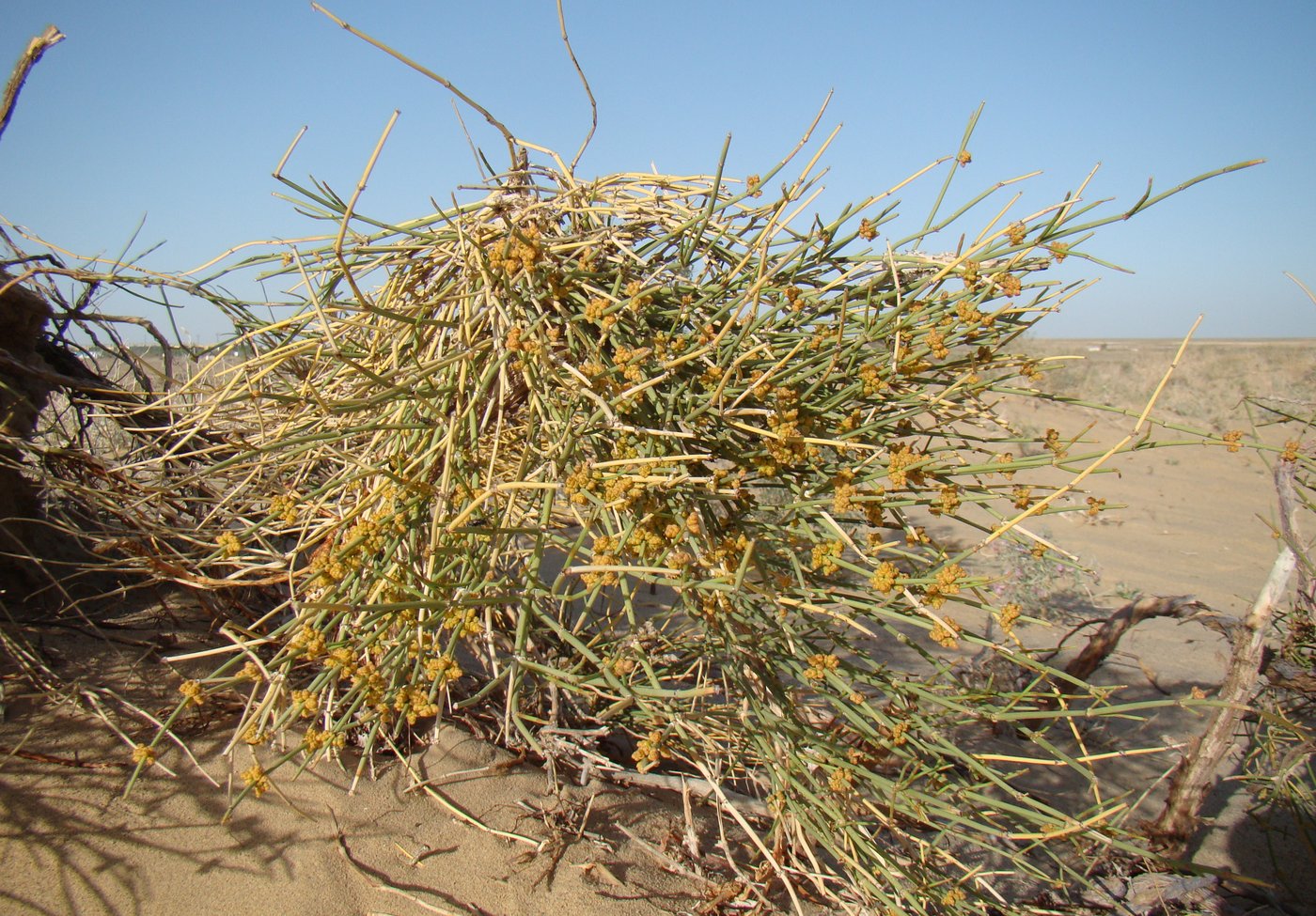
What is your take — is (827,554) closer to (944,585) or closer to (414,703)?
(944,585)

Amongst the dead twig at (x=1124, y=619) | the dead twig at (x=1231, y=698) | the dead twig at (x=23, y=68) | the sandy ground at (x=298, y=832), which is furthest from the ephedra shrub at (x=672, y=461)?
the dead twig at (x=1124, y=619)

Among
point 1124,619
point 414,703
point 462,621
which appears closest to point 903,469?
point 462,621

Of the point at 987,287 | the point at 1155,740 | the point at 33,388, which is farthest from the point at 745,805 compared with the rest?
the point at 1155,740

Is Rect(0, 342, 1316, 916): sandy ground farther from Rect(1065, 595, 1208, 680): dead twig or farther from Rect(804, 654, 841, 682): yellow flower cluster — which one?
Rect(1065, 595, 1208, 680): dead twig

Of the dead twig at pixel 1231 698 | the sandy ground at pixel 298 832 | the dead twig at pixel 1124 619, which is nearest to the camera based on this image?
the sandy ground at pixel 298 832

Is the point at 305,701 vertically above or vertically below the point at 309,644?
below

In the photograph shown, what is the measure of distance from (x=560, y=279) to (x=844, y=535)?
0.80 metres

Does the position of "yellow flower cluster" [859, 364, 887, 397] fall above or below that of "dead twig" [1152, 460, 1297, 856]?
above

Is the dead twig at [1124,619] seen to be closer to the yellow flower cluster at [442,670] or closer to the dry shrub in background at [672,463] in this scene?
the dry shrub in background at [672,463]

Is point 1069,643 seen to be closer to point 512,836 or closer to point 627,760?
point 627,760

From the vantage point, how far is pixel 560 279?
5.63 ft

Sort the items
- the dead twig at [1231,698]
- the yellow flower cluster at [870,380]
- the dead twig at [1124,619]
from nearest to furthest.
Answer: the yellow flower cluster at [870,380]
the dead twig at [1231,698]
the dead twig at [1124,619]

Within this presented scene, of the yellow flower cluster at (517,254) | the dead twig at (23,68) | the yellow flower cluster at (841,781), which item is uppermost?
the dead twig at (23,68)

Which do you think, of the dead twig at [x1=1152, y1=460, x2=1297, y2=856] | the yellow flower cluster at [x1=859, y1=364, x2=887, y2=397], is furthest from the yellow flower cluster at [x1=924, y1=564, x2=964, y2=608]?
the dead twig at [x1=1152, y1=460, x2=1297, y2=856]
